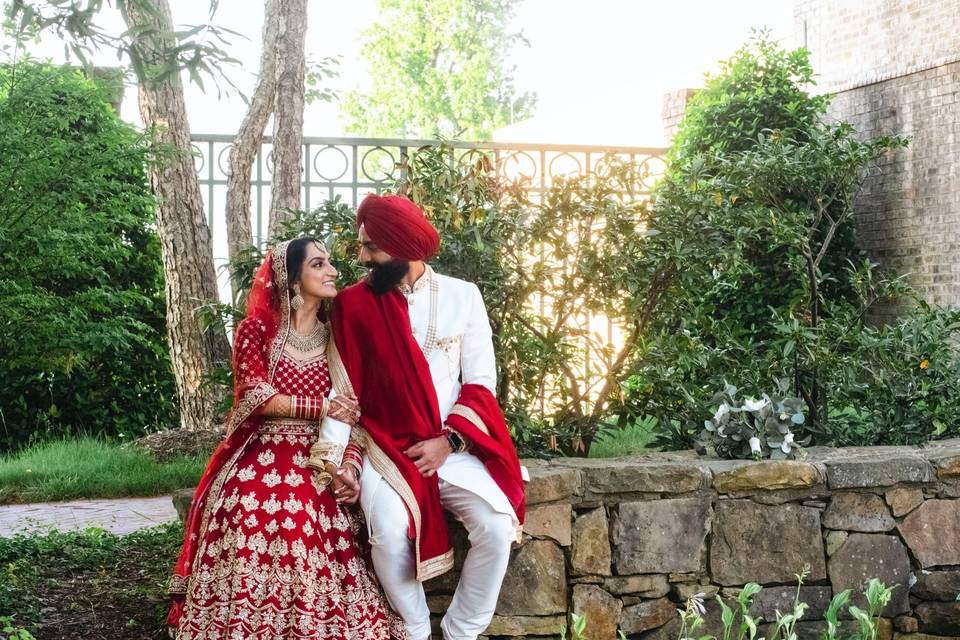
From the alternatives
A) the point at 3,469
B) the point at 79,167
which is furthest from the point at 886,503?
the point at 3,469

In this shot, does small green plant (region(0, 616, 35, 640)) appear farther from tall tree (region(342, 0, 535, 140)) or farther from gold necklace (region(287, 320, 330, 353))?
Result: tall tree (region(342, 0, 535, 140))

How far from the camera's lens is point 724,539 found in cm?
412

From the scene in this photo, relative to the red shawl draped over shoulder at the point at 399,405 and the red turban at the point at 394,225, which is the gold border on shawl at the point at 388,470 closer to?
the red shawl draped over shoulder at the point at 399,405

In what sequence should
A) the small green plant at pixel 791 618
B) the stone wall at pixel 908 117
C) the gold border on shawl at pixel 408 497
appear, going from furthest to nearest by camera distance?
1. the stone wall at pixel 908 117
2. the gold border on shawl at pixel 408 497
3. the small green plant at pixel 791 618

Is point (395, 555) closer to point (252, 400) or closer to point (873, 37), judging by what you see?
point (252, 400)

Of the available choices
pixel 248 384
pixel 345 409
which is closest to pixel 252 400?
pixel 248 384

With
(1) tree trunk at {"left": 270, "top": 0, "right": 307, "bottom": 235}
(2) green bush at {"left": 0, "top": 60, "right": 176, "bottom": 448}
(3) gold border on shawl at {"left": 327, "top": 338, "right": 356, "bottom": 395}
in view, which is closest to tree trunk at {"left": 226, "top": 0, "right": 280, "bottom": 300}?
(1) tree trunk at {"left": 270, "top": 0, "right": 307, "bottom": 235}

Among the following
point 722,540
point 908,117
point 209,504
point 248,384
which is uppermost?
point 908,117

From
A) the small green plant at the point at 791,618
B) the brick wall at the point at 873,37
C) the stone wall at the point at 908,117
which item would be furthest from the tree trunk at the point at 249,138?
the brick wall at the point at 873,37

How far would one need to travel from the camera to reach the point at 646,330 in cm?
501

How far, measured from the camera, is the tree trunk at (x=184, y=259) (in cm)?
755

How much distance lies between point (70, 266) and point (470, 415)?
8.85 ft

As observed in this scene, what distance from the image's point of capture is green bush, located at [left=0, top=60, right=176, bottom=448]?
4.78 metres

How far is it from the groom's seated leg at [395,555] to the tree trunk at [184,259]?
429cm
